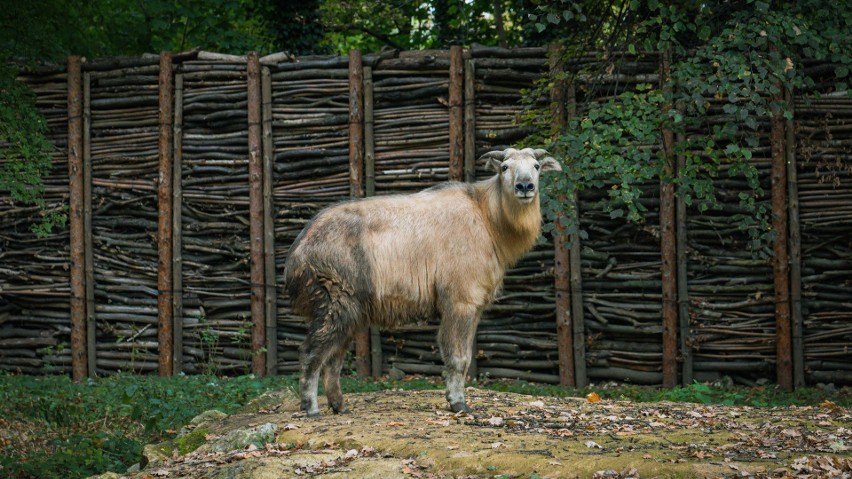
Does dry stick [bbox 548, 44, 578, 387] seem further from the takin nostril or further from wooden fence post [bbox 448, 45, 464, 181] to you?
the takin nostril

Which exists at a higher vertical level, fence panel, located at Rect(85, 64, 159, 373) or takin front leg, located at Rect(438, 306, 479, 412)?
fence panel, located at Rect(85, 64, 159, 373)

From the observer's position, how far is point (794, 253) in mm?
8984

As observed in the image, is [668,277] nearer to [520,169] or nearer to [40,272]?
[520,169]

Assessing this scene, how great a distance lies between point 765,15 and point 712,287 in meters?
2.93

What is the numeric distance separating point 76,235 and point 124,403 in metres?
2.98

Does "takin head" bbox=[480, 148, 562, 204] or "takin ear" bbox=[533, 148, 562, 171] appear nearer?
"takin head" bbox=[480, 148, 562, 204]

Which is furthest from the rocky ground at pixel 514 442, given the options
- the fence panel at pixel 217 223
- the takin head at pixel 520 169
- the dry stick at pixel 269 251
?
the fence panel at pixel 217 223

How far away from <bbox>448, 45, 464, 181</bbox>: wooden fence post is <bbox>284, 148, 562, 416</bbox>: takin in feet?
8.69

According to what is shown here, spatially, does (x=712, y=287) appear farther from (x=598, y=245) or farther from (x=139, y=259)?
(x=139, y=259)

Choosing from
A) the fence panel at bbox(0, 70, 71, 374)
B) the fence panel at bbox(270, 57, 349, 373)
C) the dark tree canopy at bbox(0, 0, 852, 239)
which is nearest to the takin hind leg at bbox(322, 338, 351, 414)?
the dark tree canopy at bbox(0, 0, 852, 239)

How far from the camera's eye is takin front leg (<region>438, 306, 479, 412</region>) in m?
6.42

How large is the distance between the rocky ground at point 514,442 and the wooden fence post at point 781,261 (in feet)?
7.22

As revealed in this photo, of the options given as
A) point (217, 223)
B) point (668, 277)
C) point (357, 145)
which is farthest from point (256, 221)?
point (668, 277)

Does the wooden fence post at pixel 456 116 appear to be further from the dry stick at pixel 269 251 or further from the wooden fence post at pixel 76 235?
the wooden fence post at pixel 76 235
